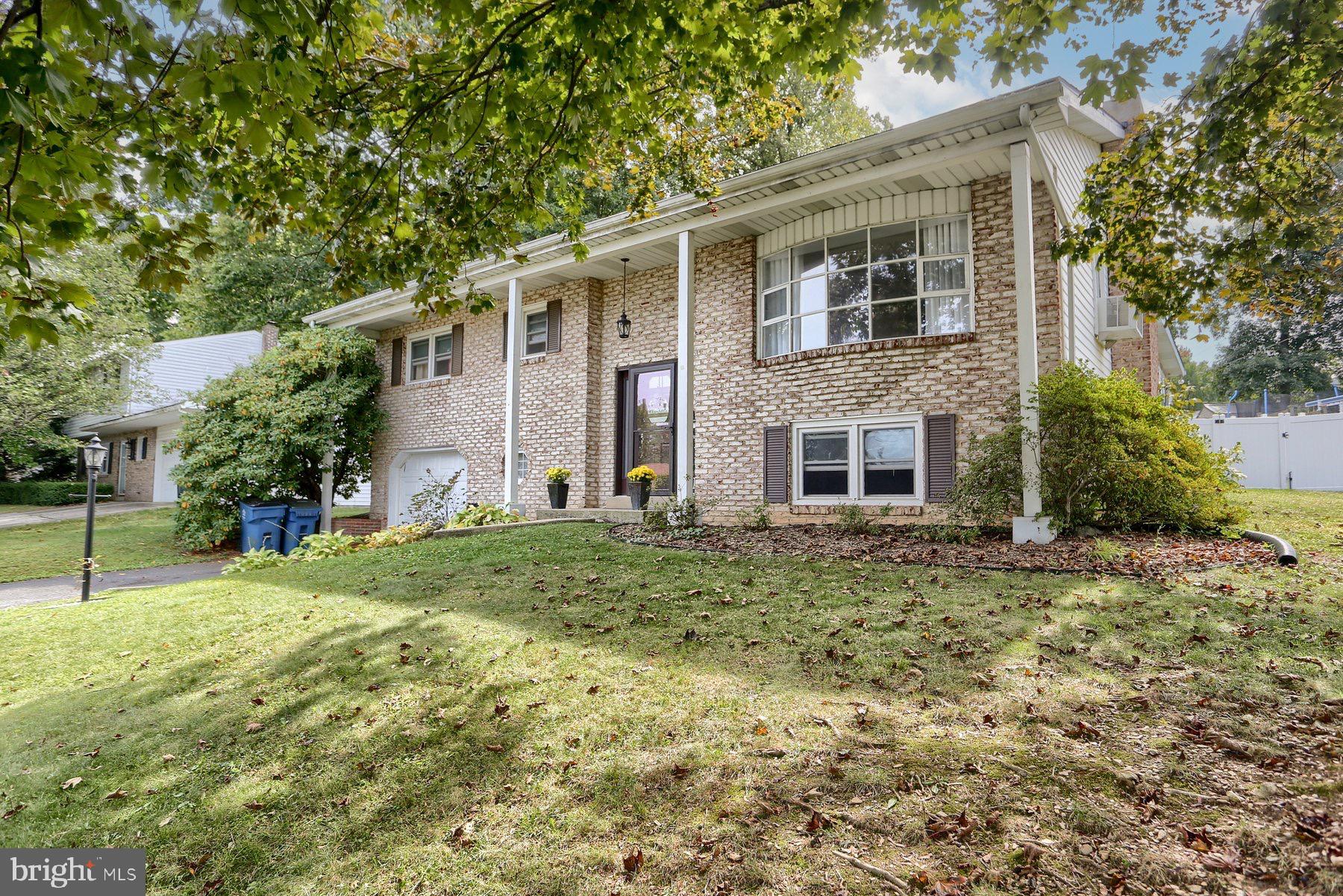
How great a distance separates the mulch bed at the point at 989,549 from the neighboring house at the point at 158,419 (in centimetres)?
2454

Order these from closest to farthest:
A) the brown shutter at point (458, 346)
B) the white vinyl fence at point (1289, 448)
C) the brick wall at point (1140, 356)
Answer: the brick wall at point (1140, 356) → the brown shutter at point (458, 346) → the white vinyl fence at point (1289, 448)

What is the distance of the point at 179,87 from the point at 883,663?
4.24 m

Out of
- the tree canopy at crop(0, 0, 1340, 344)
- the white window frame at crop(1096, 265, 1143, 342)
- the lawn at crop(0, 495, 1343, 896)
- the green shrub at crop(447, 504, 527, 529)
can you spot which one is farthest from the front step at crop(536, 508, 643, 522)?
the white window frame at crop(1096, 265, 1143, 342)

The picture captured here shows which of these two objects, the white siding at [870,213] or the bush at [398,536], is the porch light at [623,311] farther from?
the bush at [398,536]

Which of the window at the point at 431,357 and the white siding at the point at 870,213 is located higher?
the white siding at the point at 870,213

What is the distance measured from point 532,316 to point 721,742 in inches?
470

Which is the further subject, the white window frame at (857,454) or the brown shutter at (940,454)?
the white window frame at (857,454)

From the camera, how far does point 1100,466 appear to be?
272 inches

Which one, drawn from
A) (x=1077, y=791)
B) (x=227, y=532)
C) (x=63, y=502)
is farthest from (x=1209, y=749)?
(x=63, y=502)

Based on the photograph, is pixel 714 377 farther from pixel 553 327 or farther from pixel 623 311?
pixel 553 327

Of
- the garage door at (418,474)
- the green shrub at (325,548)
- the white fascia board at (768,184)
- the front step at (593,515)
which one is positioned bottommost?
the green shrub at (325,548)

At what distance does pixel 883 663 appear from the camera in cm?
374

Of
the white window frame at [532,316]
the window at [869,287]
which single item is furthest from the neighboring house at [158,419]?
the window at [869,287]

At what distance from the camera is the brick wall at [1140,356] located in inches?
520
